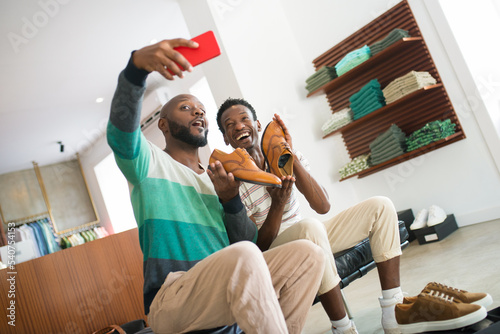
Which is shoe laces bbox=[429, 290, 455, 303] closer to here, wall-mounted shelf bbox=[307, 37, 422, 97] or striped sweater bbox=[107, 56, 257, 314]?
striped sweater bbox=[107, 56, 257, 314]

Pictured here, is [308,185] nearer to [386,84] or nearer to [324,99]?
[386,84]

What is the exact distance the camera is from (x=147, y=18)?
14.8ft

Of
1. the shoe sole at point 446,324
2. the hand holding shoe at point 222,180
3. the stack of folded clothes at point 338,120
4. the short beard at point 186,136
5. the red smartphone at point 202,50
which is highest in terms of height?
the stack of folded clothes at point 338,120

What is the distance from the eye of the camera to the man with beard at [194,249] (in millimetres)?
1041

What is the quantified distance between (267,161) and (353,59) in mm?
2390

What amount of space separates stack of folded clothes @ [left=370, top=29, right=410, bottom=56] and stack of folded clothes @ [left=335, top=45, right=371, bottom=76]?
0.07 metres

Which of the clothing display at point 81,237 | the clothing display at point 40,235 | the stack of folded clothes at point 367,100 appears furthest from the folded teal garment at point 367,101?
the clothing display at point 40,235

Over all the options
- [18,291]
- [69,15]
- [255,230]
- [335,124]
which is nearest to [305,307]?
[255,230]

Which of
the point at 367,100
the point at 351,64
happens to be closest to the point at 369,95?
the point at 367,100

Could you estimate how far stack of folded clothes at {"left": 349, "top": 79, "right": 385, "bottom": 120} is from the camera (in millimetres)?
3713

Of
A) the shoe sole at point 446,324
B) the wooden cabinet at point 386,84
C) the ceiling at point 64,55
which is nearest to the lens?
the shoe sole at point 446,324

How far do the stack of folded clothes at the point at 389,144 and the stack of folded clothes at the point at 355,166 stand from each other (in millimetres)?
160

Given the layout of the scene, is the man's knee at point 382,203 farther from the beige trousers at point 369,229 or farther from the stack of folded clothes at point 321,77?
the stack of folded clothes at point 321,77

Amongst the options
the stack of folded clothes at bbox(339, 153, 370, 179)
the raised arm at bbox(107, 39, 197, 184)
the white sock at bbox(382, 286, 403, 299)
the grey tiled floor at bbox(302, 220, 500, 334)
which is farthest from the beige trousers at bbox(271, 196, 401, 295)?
the stack of folded clothes at bbox(339, 153, 370, 179)
